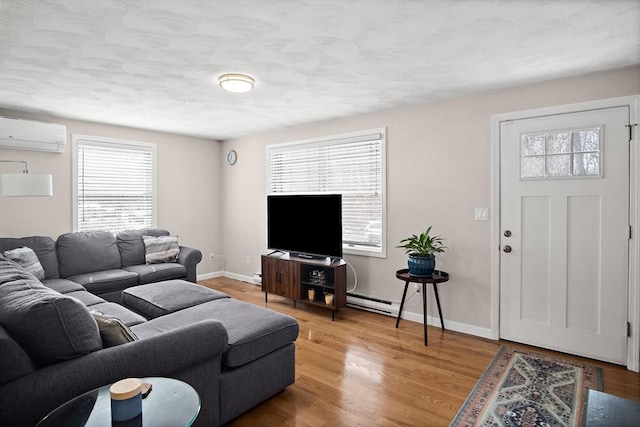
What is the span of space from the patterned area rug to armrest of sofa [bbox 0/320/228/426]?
1.53 m

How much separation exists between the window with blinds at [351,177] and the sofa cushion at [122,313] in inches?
98.9

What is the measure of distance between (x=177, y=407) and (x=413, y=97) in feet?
10.8

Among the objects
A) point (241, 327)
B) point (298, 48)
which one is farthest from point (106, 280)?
point (298, 48)

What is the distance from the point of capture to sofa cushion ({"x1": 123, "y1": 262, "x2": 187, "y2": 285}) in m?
4.18

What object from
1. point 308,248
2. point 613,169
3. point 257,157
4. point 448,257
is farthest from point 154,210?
point 613,169

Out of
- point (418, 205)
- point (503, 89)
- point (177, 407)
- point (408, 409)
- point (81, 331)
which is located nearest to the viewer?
point (177, 407)

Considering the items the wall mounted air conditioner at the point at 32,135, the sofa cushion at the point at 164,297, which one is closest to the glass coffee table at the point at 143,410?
the sofa cushion at the point at 164,297

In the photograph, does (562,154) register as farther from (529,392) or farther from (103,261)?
(103,261)

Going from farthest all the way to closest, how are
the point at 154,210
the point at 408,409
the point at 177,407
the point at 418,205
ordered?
the point at 154,210 → the point at 418,205 → the point at 408,409 → the point at 177,407

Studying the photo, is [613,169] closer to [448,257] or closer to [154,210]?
[448,257]

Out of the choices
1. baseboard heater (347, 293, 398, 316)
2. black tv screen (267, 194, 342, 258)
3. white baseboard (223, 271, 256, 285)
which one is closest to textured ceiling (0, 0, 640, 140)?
black tv screen (267, 194, 342, 258)

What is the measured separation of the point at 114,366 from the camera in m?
1.56

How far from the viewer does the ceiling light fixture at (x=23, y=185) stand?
9.43 ft

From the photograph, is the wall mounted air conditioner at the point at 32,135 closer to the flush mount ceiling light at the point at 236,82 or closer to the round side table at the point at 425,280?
the flush mount ceiling light at the point at 236,82
